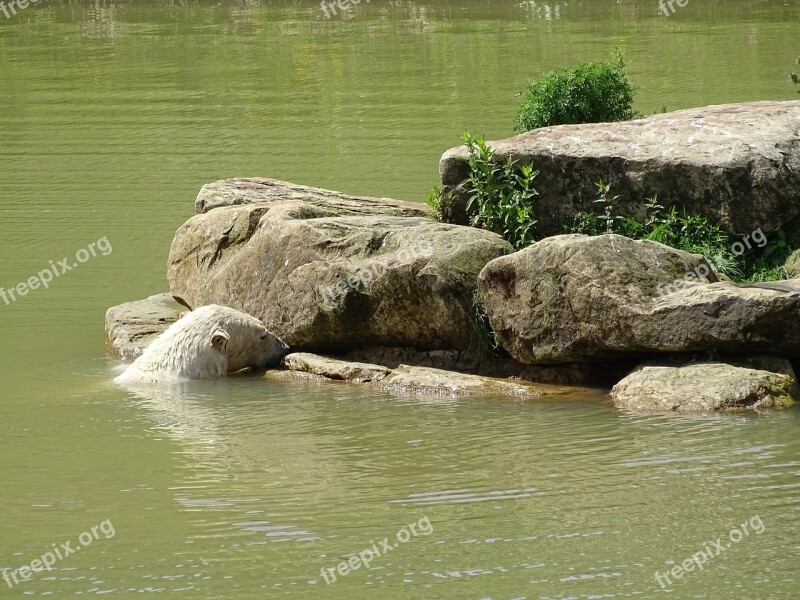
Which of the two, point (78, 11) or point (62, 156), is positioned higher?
point (78, 11)

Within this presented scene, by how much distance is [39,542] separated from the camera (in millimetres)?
7211

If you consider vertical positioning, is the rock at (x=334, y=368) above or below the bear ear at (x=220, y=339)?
below

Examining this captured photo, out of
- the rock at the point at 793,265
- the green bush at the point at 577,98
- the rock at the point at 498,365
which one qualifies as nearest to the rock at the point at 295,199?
the green bush at the point at 577,98

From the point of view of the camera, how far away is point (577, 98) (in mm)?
12656

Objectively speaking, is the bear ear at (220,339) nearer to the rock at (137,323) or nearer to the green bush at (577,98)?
the rock at (137,323)

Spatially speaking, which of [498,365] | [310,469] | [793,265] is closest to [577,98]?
[793,265]

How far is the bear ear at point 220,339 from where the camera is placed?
10734 mm

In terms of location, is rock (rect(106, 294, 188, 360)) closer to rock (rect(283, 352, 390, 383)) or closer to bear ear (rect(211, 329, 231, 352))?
bear ear (rect(211, 329, 231, 352))

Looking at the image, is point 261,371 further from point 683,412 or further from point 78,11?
point 78,11

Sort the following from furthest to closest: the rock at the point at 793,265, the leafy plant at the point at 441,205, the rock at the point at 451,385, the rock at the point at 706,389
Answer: the leafy plant at the point at 441,205
the rock at the point at 793,265
the rock at the point at 451,385
the rock at the point at 706,389

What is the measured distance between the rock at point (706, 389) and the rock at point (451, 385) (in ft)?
2.25

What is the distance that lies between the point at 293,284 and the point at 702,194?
11.9 feet

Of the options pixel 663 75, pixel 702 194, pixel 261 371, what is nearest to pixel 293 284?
pixel 261 371

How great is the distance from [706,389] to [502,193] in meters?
2.90
